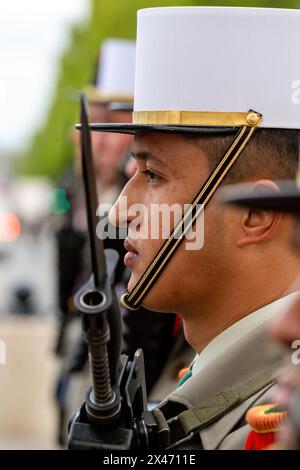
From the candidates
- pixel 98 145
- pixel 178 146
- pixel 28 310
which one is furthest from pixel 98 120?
pixel 28 310

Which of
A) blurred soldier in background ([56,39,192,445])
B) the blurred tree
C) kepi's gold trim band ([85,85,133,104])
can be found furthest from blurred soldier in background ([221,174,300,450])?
the blurred tree

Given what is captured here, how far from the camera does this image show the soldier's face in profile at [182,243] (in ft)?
8.29

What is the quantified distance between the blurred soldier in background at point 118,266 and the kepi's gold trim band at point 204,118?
53 centimetres

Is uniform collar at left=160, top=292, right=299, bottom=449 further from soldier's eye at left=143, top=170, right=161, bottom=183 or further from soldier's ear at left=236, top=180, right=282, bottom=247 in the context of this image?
soldier's eye at left=143, top=170, right=161, bottom=183

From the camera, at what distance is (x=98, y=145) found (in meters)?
6.76

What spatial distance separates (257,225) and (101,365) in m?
0.51

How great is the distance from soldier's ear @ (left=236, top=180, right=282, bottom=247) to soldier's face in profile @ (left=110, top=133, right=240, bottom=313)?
0.02m

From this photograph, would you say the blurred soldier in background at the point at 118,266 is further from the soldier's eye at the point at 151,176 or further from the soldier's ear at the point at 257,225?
the soldier's ear at the point at 257,225

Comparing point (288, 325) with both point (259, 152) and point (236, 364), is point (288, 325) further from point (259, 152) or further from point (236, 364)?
point (259, 152)

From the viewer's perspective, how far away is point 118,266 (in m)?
4.10

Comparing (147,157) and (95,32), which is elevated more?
(147,157)

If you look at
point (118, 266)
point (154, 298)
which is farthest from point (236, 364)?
point (118, 266)
